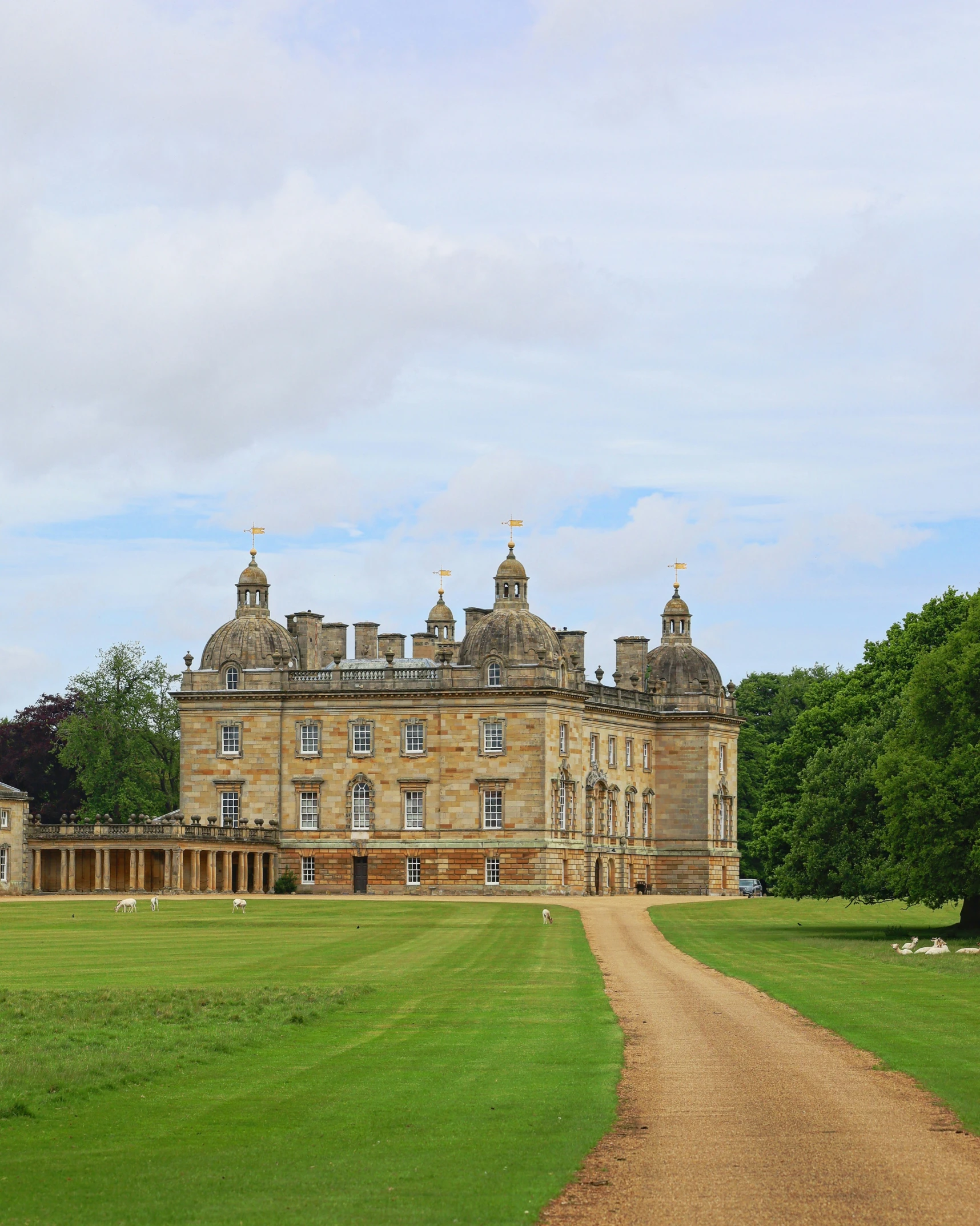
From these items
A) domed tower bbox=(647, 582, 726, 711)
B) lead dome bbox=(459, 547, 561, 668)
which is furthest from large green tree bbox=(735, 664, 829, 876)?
lead dome bbox=(459, 547, 561, 668)

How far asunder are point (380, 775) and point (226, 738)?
8.86 m

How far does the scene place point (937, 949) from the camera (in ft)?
162

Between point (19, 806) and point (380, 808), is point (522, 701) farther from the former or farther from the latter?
point (19, 806)

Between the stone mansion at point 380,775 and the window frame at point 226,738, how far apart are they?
11cm

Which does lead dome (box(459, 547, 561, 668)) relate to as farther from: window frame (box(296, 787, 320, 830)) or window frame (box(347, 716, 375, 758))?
window frame (box(296, 787, 320, 830))

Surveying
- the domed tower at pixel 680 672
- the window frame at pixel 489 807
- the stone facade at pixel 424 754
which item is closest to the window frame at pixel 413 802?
the stone facade at pixel 424 754

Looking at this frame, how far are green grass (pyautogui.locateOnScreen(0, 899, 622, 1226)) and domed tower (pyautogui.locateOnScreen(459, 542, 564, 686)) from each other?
191 feet

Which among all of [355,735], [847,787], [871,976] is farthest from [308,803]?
[871,976]

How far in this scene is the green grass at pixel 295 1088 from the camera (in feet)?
54.9

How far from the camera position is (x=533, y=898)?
95.4 m

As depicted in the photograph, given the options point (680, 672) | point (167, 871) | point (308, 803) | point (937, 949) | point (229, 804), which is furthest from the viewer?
point (680, 672)

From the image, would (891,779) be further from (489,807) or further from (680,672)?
(680,672)

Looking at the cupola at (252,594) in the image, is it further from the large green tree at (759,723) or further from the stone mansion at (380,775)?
the large green tree at (759,723)

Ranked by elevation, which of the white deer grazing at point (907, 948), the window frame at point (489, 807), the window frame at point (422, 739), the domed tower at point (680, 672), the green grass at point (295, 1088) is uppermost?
the domed tower at point (680, 672)
